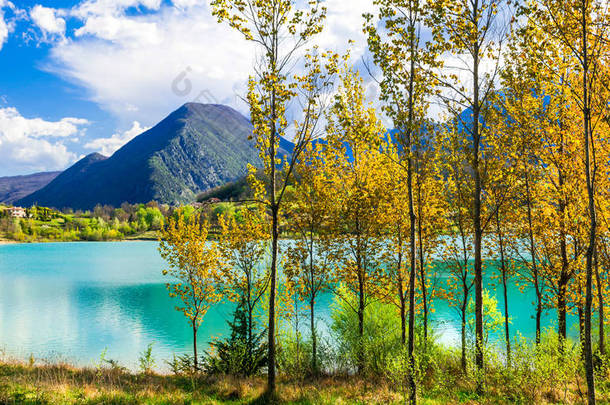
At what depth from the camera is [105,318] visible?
38.5 meters

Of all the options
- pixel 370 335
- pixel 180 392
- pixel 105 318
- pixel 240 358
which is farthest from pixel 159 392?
pixel 105 318

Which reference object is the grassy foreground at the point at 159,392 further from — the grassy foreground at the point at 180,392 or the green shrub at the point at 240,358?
the green shrub at the point at 240,358

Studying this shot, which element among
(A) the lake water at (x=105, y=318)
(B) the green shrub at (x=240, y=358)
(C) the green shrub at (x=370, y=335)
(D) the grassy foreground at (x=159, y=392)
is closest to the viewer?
(D) the grassy foreground at (x=159, y=392)

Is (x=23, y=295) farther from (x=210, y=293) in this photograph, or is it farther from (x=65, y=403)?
(x=65, y=403)

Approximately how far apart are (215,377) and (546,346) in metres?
12.2

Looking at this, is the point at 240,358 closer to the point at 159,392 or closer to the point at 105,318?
the point at 159,392

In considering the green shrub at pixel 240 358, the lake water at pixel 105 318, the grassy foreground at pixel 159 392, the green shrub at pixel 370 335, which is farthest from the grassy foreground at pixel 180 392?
the lake water at pixel 105 318

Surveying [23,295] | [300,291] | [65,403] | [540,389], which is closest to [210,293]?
[300,291]

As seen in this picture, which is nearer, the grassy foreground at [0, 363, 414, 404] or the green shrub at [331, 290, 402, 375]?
the grassy foreground at [0, 363, 414, 404]

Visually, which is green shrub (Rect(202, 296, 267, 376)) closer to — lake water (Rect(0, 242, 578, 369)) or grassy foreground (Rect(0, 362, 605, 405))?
grassy foreground (Rect(0, 362, 605, 405))

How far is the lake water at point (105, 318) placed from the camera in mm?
29406

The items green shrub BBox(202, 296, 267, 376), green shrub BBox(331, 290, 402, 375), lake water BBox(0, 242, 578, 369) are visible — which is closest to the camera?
green shrub BBox(202, 296, 267, 376)

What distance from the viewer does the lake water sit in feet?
96.5

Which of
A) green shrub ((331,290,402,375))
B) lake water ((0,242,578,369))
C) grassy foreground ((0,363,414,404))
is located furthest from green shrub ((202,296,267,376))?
lake water ((0,242,578,369))
